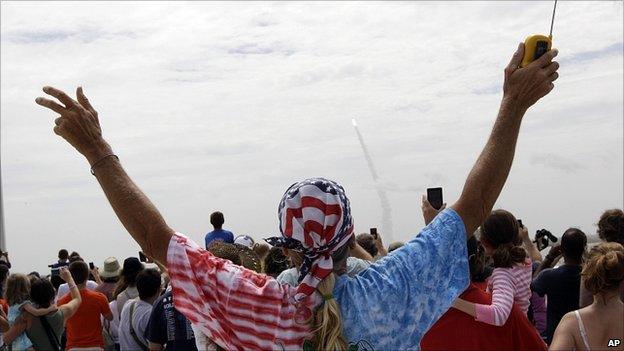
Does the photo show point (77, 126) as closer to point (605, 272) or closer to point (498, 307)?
point (498, 307)

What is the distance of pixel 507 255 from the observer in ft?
18.3

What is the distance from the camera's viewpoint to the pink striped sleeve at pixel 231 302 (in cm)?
251

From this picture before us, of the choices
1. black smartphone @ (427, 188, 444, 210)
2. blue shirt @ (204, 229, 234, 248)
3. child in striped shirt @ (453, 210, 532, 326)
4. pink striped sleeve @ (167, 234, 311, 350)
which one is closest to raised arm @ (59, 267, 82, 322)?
blue shirt @ (204, 229, 234, 248)

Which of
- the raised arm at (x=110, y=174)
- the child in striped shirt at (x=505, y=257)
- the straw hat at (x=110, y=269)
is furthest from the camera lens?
the straw hat at (x=110, y=269)

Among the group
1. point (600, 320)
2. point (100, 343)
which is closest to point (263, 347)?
point (600, 320)

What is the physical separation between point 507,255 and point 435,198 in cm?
186

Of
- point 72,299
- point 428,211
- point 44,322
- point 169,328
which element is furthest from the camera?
point 72,299

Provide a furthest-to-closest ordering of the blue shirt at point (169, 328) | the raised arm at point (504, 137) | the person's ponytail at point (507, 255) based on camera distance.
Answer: the blue shirt at point (169, 328)
the person's ponytail at point (507, 255)
the raised arm at point (504, 137)

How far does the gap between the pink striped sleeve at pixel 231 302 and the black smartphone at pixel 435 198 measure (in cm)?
149

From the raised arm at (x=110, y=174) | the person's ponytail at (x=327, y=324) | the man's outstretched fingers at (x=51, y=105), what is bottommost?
the person's ponytail at (x=327, y=324)

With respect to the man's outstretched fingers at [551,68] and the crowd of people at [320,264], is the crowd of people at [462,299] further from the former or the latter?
the man's outstretched fingers at [551,68]

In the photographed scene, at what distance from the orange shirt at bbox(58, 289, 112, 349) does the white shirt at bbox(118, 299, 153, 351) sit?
1.24 meters

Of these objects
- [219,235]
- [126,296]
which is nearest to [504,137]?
[126,296]

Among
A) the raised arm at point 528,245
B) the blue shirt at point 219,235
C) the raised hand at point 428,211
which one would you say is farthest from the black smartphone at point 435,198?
the blue shirt at point 219,235
